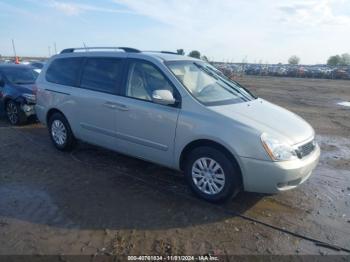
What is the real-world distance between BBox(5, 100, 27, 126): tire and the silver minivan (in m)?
2.84

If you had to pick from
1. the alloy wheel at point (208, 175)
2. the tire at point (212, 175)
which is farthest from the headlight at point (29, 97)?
the alloy wheel at point (208, 175)

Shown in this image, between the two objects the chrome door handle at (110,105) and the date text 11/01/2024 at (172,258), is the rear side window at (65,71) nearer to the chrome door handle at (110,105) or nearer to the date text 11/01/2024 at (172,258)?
the chrome door handle at (110,105)

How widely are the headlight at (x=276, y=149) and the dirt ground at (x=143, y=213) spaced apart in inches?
31.4

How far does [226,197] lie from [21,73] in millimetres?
7738

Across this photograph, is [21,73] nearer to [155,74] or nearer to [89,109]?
[89,109]

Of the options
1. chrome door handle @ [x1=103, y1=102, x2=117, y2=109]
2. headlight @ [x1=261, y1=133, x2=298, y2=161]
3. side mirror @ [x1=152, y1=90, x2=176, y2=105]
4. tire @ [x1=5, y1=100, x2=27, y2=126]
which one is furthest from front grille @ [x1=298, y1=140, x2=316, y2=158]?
tire @ [x1=5, y1=100, x2=27, y2=126]

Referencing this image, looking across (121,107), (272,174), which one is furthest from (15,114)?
(272,174)

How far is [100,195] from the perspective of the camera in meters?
4.56

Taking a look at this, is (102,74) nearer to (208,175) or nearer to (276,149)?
(208,175)

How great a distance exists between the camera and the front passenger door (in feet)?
15.0

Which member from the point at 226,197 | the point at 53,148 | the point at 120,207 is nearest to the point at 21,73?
the point at 53,148

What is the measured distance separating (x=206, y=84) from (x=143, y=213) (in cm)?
210

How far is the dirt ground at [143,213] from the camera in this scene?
11.4ft

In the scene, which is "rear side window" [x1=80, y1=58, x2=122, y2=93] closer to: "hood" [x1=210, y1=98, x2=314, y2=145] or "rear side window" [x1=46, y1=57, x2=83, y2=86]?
"rear side window" [x1=46, y1=57, x2=83, y2=86]
